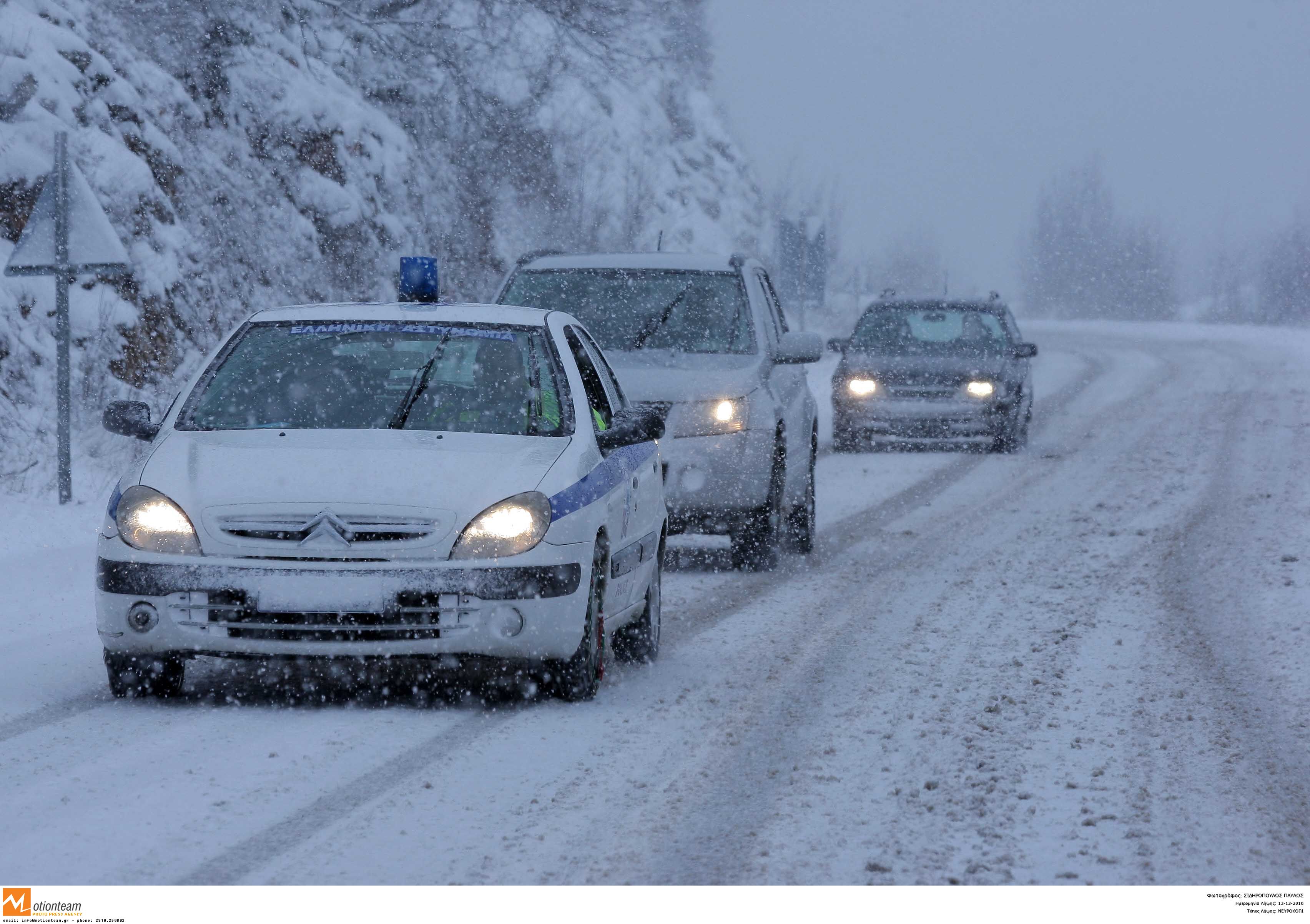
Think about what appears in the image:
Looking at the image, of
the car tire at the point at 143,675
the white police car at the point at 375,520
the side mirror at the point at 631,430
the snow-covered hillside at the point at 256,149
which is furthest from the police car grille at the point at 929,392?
the car tire at the point at 143,675

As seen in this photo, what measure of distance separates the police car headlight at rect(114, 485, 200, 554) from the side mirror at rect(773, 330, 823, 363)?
18.5ft

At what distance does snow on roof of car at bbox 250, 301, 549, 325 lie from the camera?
27.2 feet

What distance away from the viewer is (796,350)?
12.0 m

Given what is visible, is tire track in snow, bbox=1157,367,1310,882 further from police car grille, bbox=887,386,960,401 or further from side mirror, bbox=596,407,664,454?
police car grille, bbox=887,386,960,401

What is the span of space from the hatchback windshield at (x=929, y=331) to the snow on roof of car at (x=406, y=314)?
14.0m

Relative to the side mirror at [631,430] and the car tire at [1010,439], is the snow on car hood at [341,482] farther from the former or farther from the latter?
the car tire at [1010,439]

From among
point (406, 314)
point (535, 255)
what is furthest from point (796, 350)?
point (406, 314)

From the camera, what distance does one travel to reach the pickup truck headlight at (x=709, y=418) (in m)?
11.6

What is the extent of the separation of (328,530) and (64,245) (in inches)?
253

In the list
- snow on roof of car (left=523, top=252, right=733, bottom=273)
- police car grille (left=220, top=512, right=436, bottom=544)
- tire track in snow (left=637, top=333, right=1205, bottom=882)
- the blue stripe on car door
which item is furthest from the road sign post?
police car grille (left=220, top=512, right=436, bottom=544)

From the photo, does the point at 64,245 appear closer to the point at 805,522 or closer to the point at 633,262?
the point at 633,262

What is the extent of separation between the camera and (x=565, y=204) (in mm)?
35750

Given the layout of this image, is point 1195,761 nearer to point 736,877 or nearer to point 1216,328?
point 736,877

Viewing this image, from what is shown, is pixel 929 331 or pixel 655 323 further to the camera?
pixel 929 331
